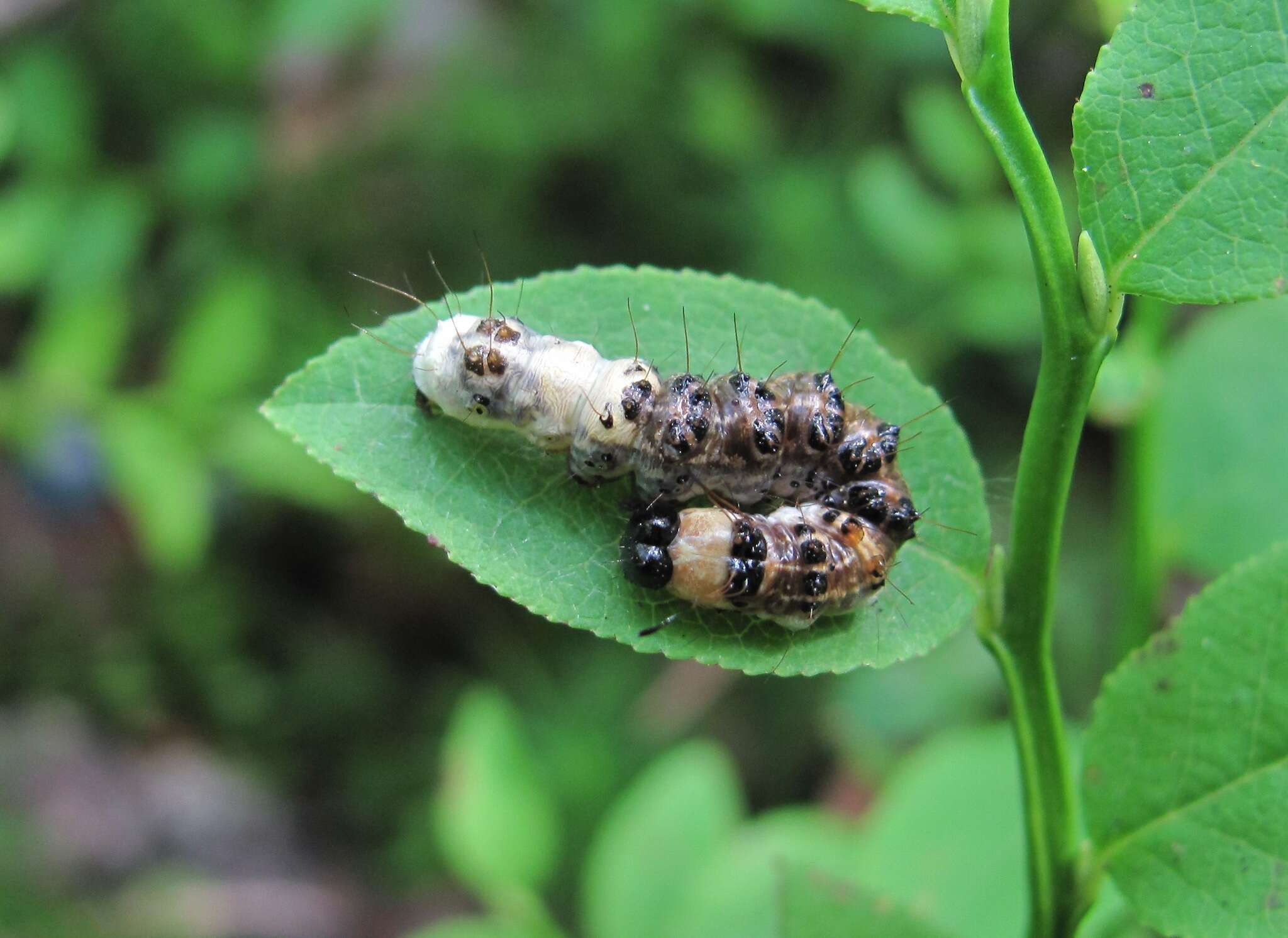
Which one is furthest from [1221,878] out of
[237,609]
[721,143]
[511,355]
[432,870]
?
[237,609]

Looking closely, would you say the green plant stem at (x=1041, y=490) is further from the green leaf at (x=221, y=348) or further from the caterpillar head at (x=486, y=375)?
the green leaf at (x=221, y=348)

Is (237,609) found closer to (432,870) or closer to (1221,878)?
(432,870)

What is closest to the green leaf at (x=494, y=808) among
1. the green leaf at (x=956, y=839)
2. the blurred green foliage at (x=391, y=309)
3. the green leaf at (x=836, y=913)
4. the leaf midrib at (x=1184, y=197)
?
the blurred green foliage at (x=391, y=309)

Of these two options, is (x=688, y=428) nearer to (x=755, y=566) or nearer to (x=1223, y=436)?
(x=755, y=566)

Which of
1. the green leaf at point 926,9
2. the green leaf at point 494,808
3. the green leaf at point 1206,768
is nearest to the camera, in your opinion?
the green leaf at point 926,9

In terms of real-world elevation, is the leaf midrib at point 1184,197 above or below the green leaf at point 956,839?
above

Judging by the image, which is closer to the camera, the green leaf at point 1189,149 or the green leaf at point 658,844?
the green leaf at point 1189,149
